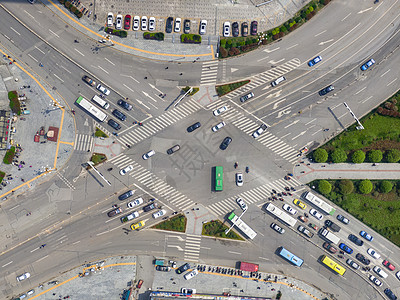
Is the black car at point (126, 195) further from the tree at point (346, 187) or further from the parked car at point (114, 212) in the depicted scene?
the tree at point (346, 187)

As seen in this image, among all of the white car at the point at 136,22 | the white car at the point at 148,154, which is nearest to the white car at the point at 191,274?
the white car at the point at 148,154

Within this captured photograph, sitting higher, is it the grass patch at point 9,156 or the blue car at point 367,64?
the blue car at point 367,64

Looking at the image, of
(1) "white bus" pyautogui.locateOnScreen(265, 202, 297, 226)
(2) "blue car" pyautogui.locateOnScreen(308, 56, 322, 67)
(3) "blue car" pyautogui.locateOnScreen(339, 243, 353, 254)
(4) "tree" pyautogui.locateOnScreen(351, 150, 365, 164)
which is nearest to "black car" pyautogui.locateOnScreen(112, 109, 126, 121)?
(1) "white bus" pyautogui.locateOnScreen(265, 202, 297, 226)

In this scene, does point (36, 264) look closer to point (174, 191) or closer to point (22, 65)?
point (174, 191)

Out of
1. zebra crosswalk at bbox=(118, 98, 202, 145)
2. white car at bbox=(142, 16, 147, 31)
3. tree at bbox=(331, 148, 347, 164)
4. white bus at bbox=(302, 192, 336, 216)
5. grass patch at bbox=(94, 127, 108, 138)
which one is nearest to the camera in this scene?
tree at bbox=(331, 148, 347, 164)

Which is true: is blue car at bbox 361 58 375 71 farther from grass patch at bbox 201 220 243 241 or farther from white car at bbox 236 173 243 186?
grass patch at bbox 201 220 243 241

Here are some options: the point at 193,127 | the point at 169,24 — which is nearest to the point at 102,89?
the point at 169,24

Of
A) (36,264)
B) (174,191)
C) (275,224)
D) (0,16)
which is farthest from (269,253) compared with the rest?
(0,16)
